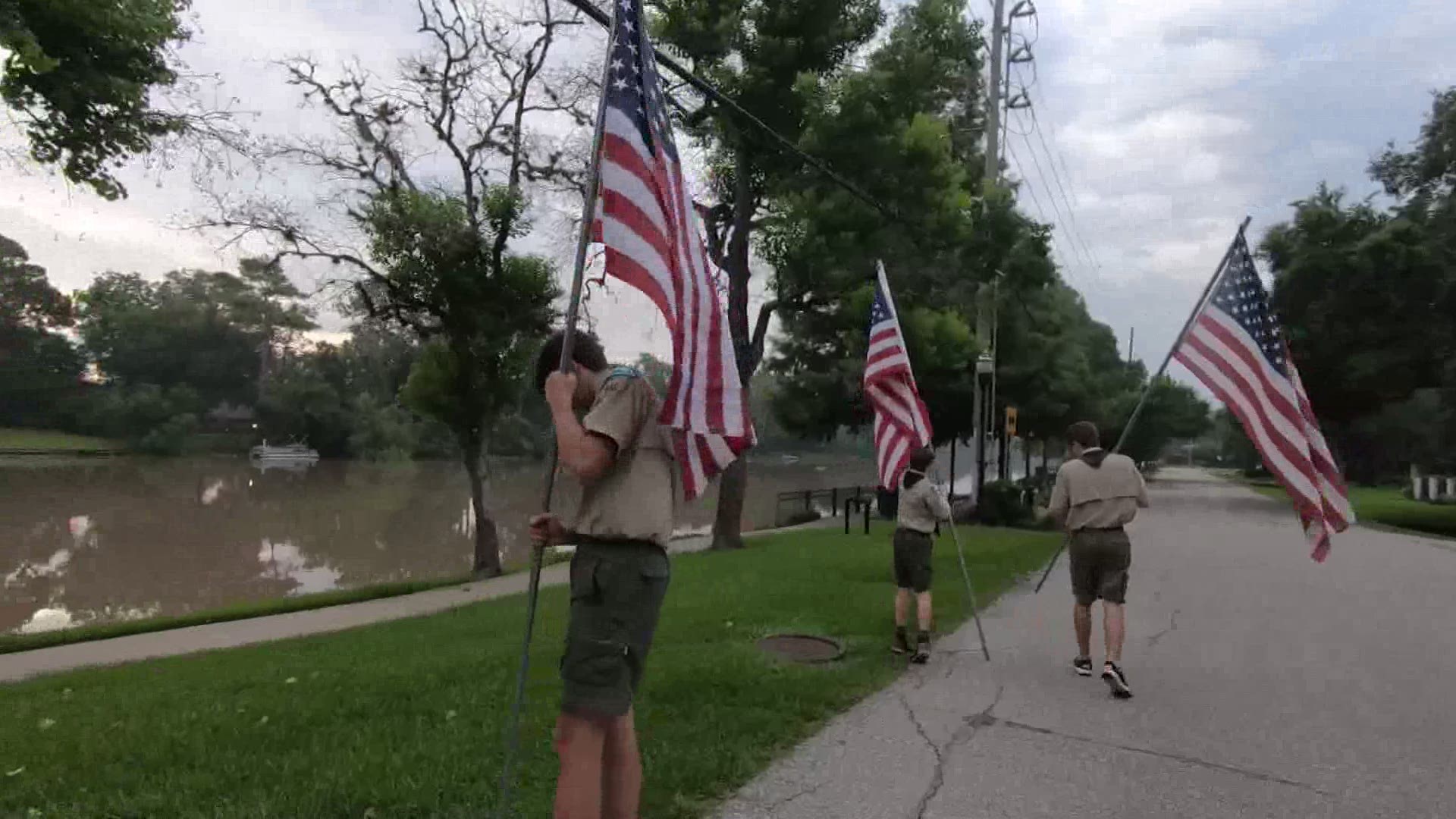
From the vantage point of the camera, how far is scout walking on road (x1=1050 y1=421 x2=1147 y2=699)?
623 centimetres

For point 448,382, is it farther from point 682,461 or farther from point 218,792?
point 682,461

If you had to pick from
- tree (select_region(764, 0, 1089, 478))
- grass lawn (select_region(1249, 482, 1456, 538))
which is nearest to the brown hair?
tree (select_region(764, 0, 1089, 478))

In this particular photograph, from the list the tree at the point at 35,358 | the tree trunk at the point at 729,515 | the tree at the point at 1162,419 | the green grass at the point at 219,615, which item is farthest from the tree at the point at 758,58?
the tree at the point at 35,358

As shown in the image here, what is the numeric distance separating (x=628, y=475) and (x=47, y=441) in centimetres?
7501

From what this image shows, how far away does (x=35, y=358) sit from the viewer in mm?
63188

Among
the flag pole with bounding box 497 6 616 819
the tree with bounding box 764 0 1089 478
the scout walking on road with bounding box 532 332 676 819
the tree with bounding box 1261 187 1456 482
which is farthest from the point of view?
the tree with bounding box 1261 187 1456 482

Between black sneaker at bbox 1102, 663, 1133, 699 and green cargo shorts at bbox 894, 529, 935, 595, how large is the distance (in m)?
1.41

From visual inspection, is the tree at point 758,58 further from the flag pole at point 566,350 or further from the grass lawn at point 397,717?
the flag pole at point 566,350

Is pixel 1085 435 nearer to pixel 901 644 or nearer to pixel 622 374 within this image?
pixel 901 644

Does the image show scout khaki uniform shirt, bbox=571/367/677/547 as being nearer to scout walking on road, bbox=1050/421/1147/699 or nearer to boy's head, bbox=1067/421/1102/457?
A: scout walking on road, bbox=1050/421/1147/699

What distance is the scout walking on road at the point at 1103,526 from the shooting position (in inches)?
245

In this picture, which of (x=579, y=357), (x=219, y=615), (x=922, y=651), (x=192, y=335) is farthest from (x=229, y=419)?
(x=579, y=357)

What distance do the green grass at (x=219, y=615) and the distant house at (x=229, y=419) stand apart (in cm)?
6641

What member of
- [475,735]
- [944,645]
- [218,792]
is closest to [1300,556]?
[944,645]
